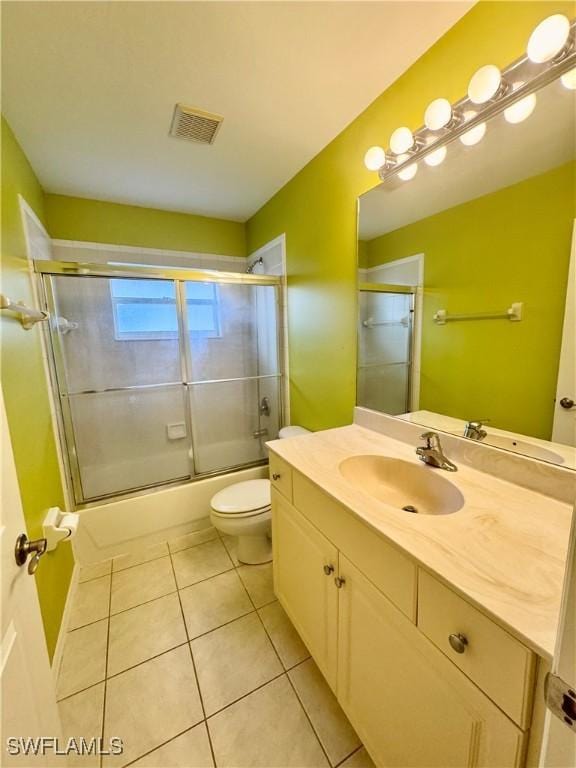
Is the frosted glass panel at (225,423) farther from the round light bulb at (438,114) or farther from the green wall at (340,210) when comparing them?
the round light bulb at (438,114)

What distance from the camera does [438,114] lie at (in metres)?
1.04

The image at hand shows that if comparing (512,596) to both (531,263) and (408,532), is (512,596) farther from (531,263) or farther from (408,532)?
(531,263)

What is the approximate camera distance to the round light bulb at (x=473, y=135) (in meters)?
1.00

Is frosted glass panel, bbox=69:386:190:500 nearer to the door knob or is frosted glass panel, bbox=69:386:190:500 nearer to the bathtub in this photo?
the bathtub

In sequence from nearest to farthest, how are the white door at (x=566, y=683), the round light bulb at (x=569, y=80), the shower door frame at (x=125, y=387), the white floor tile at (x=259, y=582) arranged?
the white door at (x=566, y=683), the round light bulb at (x=569, y=80), the white floor tile at (x=259, y=582), the shower door frame at (x=125, y=387)

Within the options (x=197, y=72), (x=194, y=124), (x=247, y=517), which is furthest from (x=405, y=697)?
(x=194, y=124)

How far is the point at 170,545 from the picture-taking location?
1.99 meters

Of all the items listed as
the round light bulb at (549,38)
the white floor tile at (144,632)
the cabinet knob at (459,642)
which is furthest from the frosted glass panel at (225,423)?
the round light bulb at (549,38)

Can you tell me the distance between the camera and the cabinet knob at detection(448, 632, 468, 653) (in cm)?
56

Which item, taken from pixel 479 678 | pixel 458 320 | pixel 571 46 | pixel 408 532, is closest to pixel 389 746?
pixel 479 678

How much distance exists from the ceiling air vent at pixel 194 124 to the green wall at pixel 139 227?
1000mm

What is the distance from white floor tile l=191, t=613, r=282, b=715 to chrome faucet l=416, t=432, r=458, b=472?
1.04 meters

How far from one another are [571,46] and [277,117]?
110 cm

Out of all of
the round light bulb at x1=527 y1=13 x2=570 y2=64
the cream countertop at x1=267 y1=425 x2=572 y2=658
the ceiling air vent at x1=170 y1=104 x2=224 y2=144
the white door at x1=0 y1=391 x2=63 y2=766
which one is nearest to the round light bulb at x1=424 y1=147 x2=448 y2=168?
the round light bulb at x1=527 y1=13 x2=570 y2=64
